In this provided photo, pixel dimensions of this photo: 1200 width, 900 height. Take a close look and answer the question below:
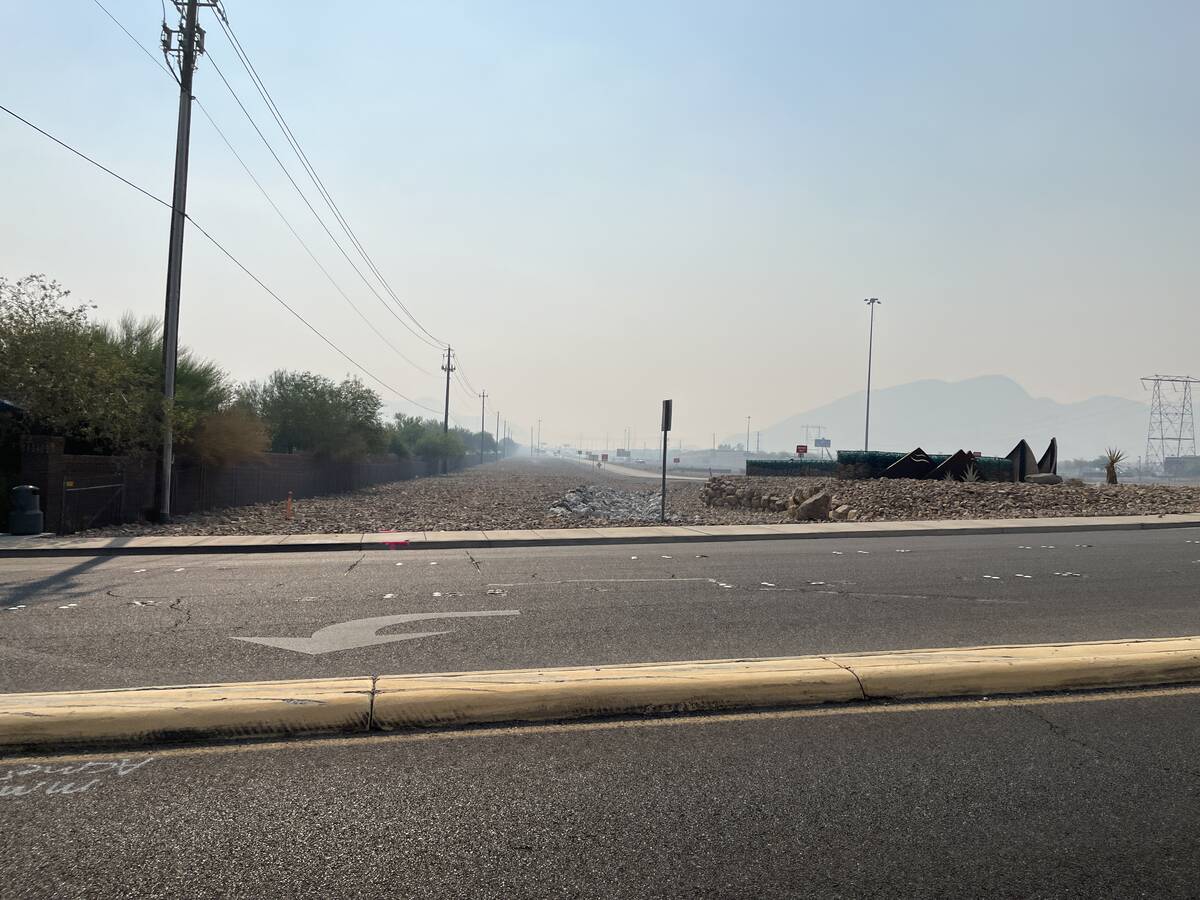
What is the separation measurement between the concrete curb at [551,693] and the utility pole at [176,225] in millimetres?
17388

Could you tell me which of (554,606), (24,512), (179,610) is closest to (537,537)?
(554,606)

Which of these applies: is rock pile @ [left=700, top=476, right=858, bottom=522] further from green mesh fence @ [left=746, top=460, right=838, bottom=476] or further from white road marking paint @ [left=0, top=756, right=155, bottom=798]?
white road marking paint @ [left=0, top=756, right=155, bottom=798]

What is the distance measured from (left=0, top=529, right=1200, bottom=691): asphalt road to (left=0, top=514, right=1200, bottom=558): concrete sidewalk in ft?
4.14

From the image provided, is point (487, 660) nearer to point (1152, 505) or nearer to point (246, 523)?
point (246, 523)

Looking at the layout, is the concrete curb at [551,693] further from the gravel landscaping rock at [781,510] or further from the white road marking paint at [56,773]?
the gravel landscaping rock at [781,510]

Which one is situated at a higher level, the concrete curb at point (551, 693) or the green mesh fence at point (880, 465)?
the green mesh fence at point (880, 465)

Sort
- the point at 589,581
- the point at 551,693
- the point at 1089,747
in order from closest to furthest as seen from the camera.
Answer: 1. the point at 1089,747
2. the point at 551,693
3. the point at 589,581

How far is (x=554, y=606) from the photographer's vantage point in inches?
364

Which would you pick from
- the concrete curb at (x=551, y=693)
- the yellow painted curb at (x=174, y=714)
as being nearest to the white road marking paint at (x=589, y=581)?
the concrete curb at (x=551, y=693)

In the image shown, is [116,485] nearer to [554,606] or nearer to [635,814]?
[554,606]

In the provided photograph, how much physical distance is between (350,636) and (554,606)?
2325 mm

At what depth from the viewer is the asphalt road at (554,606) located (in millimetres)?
6887

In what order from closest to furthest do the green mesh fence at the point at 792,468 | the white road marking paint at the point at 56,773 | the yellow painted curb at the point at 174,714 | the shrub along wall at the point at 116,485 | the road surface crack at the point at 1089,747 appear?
the white road marking paint at the point at 56,773 < the road surface crack at the point at 1089,747 < the yellow painted curb at the point at 174,714 < the shrub along wall at the point at 116,485 < the green mesh fence at the point at 792,468

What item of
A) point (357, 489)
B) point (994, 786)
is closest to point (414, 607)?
point (994, 786)
